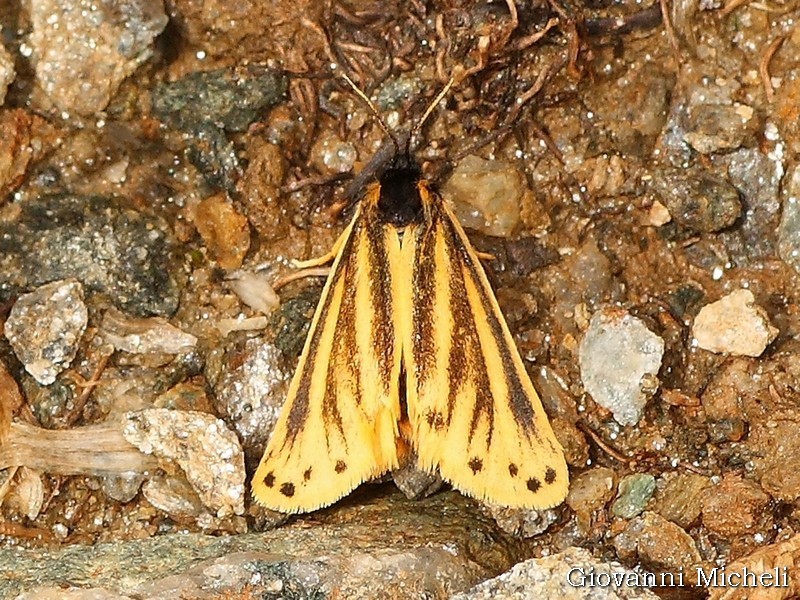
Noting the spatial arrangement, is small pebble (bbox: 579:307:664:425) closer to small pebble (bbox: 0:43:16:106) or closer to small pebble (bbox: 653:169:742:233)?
small pebble (bbox: 653:169:742:233)

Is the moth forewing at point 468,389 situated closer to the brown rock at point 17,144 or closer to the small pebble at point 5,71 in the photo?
the brown rock at point 17,144

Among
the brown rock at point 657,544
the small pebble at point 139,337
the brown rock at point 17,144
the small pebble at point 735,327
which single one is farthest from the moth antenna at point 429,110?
the brown rock at point 657,544

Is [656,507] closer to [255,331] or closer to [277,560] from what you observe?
[277,560]

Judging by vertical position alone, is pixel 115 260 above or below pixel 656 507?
above

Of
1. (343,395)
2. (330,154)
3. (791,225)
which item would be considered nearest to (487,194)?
(330,154)

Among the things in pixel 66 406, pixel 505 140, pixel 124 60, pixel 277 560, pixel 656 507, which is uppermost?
pixel 124 60

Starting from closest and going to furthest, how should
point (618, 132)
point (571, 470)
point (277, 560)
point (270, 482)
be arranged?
1. point (277, 560)
2. point (270, 482)
3. point (571, 470)
4. point (618, 132)

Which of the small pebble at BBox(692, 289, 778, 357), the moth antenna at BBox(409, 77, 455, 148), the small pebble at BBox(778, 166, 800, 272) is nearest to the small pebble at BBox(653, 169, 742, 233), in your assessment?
the small pebble at BBox(778, 166, 800, 272)

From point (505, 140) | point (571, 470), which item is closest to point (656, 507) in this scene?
point (571, 470)
